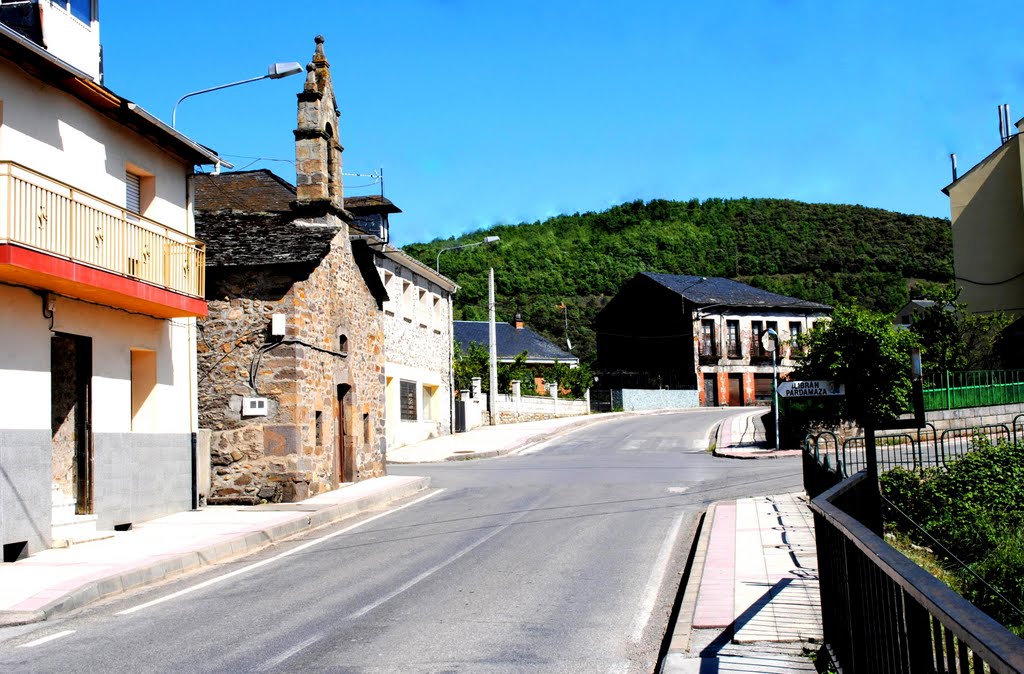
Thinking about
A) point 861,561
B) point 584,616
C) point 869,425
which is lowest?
point 584,616

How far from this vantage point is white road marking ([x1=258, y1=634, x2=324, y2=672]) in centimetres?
683

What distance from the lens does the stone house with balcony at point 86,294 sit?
40.8 ft

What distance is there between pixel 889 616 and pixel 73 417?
13327 millimetres

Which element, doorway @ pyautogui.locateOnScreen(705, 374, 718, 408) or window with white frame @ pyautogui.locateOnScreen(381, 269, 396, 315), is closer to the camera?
window with white frame @ pyautogui.locateOnScreen(381, 269, 396, 315)

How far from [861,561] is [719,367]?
6389 cm

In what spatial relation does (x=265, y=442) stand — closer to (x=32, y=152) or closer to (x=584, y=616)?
(x=32, y=152)

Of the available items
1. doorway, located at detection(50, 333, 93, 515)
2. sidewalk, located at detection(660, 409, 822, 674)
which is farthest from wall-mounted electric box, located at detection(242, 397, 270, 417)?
sidewalk, located at detection(660, 409, 822, 674)

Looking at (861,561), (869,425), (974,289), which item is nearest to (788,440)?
(974,289)

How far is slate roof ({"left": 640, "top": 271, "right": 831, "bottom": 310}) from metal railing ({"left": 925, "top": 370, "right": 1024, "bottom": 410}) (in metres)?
35.4

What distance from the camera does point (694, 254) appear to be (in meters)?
122

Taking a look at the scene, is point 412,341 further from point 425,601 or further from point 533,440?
point 425,601

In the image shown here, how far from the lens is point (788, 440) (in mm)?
29266

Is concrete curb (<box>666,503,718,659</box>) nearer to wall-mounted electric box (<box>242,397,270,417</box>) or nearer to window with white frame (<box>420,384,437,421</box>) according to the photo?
wall-mounted electric box (<box>242,397,270,417</box>)

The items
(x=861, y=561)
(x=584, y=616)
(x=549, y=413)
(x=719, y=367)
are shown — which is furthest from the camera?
(x=719, y=367)
